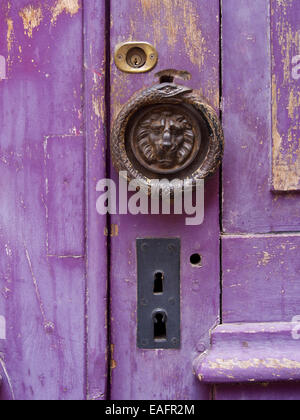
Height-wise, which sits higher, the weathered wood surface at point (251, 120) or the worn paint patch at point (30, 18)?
the worn paint patch at point (30, 18)

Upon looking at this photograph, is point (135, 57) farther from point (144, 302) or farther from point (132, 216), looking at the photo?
point (144, 302)

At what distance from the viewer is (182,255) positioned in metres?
0.71

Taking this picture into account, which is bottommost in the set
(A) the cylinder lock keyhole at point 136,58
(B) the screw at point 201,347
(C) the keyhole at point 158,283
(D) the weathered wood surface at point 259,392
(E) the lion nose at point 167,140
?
(D) the weathered wood surface at point 259,392

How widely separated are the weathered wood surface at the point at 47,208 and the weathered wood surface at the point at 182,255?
0.04m

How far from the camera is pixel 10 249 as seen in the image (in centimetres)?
71

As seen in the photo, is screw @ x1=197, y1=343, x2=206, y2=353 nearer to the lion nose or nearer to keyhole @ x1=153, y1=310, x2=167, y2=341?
keyhole @ x1=153, y1=310, x2=167, y2=341

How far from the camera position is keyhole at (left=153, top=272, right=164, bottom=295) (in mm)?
707

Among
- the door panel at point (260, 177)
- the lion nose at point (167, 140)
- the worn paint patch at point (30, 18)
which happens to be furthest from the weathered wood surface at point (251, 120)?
the worn paint patch at point (30, 18)

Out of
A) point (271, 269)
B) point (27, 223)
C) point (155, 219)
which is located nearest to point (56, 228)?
point (27, 223)

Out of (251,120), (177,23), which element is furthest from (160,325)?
(177,23)

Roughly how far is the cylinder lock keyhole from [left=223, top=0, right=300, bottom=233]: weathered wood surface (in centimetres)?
16

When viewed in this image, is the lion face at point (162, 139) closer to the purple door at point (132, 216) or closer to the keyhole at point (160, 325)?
the purple door at point (132, 216)

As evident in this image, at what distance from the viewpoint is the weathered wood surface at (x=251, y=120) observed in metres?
0.70

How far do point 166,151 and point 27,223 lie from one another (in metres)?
0.30
